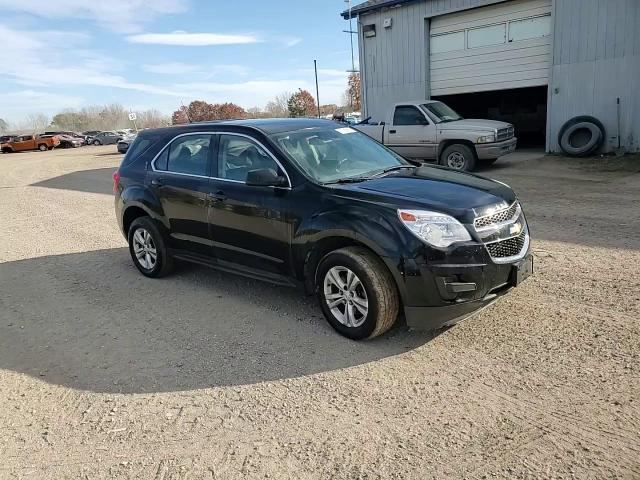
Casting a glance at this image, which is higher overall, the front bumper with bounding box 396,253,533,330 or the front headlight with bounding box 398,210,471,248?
the front headlight with bounding box 398,210,471,248

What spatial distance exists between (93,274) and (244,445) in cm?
424

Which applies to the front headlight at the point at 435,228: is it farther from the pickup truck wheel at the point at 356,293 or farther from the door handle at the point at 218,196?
the door handle at the point at 218,196

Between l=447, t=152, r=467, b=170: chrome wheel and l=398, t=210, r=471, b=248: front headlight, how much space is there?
9377mm

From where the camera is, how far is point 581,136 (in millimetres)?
14984

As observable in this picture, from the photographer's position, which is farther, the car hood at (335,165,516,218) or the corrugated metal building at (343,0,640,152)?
the corrugated metal building at (343,0,640,152)

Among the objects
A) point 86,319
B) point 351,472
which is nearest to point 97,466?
point 351,472

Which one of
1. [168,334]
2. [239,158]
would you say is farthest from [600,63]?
[168,334]

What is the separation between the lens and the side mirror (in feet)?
14.7

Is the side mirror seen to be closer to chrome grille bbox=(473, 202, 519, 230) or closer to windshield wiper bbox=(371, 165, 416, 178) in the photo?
windshield wiper bbox=(371, 165, 416, 178)

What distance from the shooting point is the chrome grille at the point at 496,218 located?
384 centimetres

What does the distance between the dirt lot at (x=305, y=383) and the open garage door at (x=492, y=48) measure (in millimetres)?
11592

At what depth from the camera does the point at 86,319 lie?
5.04 meters

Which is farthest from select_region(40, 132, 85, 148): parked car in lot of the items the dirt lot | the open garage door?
the dirt lot

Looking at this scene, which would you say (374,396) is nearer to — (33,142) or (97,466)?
(97,466)
